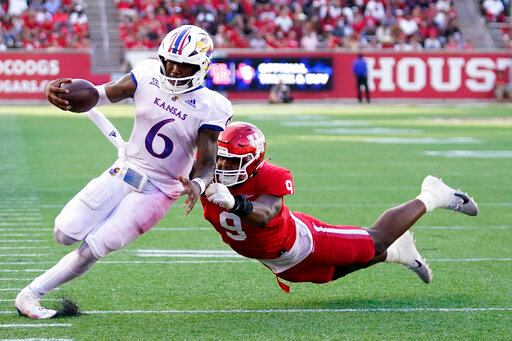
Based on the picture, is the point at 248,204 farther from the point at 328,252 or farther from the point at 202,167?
the point at 328,252

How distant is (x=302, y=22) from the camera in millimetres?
31203

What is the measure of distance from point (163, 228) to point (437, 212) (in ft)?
9.36

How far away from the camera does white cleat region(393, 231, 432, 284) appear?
5.59 m

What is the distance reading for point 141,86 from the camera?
4922 millimetres

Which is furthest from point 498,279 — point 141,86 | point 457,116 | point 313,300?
point 457,116

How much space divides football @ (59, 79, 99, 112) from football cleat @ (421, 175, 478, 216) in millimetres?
2267

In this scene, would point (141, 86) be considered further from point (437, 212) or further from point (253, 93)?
point (253, 93)

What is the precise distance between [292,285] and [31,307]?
71.7 inches

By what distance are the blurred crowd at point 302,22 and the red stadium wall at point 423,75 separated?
1.07 m

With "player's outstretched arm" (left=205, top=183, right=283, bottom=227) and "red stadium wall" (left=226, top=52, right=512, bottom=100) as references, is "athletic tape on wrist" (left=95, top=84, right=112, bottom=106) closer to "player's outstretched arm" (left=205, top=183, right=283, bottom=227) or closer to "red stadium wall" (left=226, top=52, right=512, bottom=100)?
"player's outstretched arm" (left=205, top=183, right=283, bottom=227)

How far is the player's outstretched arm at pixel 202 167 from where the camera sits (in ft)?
14.4

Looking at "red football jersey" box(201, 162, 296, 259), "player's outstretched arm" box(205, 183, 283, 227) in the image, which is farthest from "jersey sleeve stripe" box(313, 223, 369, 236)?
"player's outstretched arm" box(205, 183, 283, 227)

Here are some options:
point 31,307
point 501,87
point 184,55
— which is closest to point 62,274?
point 31,307

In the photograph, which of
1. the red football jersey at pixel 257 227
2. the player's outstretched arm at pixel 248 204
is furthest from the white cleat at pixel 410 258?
the player's outstretched arm at pixel 248 204
